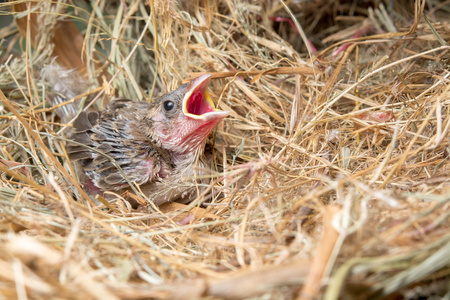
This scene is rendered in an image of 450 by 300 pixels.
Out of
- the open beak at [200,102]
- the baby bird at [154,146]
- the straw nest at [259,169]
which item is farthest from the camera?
the baby bird at [154,146]

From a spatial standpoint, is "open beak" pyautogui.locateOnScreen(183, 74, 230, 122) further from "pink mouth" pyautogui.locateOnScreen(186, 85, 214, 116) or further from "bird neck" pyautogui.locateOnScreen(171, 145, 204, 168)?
"bird neck" pyautogui.locateOnScreen(171, 145, 204, 168)

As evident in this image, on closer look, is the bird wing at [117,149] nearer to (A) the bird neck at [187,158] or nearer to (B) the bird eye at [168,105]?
(A) the bird neck at [187,158]

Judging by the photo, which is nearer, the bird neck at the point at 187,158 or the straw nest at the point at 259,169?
the straw nest at the point at 259,169

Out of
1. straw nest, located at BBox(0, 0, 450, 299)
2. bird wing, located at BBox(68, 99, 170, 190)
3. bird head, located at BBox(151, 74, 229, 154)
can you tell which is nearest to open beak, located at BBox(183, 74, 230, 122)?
bird head, located at BBox(151, 74, 229, 154)

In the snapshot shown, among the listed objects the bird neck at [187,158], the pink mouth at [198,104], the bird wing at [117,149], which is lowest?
the bird neck at [187,158]

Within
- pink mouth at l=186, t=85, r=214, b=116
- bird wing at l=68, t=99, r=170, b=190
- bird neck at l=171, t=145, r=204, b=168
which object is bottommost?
bird neck at l=171, t=145, r=204, b=168

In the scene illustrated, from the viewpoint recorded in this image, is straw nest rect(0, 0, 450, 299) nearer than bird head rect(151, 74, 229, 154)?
→ Yes

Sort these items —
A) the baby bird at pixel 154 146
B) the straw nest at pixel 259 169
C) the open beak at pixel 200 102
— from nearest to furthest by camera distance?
the straw nest at pixel 259 169
the open beak at pixel 200 102
the baby bird at pixel 154 146

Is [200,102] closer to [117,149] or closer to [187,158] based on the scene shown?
[187,158]

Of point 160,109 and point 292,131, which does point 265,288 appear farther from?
point 160,109

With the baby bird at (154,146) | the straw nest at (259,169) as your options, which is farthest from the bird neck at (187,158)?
the straw nest at (259,169)
